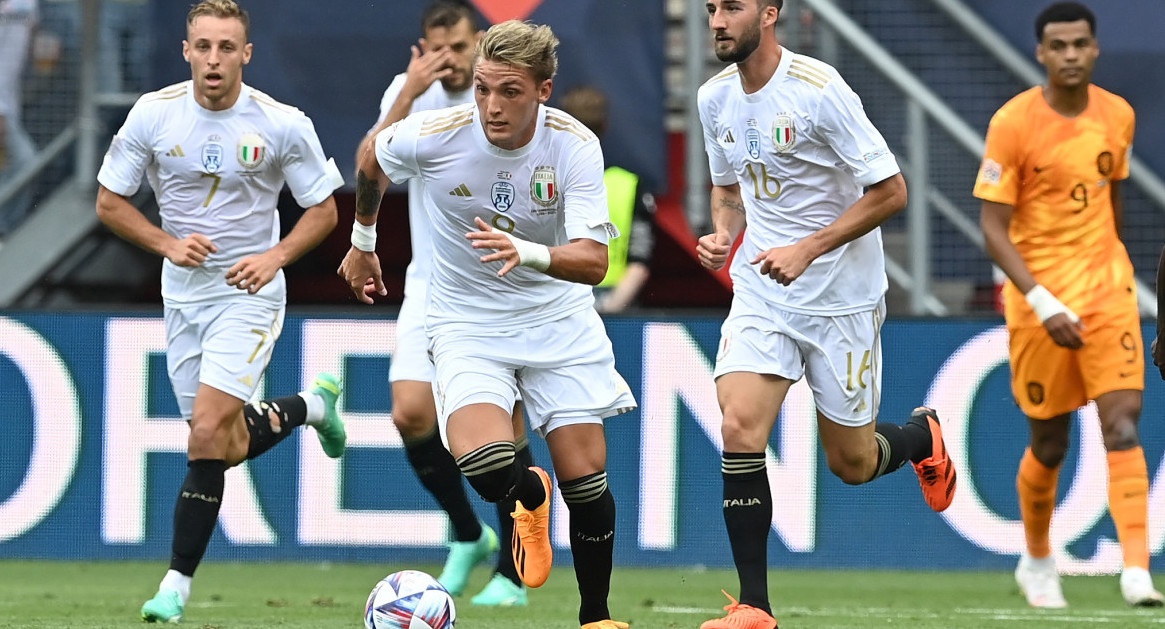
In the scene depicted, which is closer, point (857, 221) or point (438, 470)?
point (857, 221)

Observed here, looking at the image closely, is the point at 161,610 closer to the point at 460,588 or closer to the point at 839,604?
the point at 460,588

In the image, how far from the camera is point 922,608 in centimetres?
752

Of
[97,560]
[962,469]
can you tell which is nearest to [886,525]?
[962,469]

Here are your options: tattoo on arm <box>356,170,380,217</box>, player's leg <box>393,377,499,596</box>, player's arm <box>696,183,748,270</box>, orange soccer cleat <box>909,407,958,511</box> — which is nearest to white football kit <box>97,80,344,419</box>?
player's leg <box>393,377,499,596</box>

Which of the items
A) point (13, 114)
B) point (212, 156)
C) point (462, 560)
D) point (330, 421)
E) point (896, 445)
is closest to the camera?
point (896, 445)

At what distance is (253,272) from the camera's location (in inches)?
271

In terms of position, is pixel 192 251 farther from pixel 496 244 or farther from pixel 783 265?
pixel 783 265

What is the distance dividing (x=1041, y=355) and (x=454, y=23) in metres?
2.81

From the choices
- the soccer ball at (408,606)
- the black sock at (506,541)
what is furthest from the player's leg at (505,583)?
the soccer ball at (408,606)

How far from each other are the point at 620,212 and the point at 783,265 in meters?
3.75

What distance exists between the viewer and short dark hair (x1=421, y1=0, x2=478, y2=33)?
755 cm

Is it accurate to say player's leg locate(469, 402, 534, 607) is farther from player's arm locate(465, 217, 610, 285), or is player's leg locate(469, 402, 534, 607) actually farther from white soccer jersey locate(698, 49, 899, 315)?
player's arm locate(465, 217, 610, 285)

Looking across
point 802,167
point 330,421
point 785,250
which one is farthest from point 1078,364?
point 330,421

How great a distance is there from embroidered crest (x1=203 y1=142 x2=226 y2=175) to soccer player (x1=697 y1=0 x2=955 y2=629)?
6.40 feet
